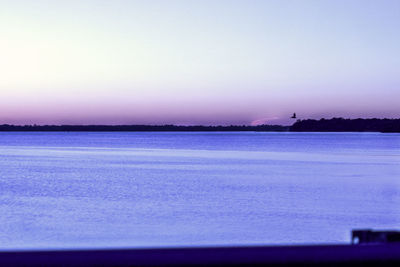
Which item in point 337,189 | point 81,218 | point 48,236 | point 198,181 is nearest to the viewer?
point 48,236

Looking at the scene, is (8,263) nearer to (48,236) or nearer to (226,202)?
(48,236)

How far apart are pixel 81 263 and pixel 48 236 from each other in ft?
52.4

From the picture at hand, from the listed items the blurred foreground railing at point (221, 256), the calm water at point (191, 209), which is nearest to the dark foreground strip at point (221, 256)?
the blurred foreground railing at point (221, 256)

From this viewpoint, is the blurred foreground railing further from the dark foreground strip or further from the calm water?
the calm water

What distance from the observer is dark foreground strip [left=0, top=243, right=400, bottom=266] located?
5.64 ft

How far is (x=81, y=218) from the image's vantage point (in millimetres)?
21172

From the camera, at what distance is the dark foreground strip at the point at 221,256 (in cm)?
172

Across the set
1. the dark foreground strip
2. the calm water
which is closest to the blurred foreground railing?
the dark foreground strip

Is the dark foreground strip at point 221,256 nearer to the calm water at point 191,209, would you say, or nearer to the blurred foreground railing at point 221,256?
the blurred foreground railing at point 221,256

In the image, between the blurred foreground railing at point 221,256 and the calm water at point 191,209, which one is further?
the calm water at point 191,209

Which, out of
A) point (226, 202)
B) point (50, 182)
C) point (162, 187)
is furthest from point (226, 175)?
point (226, 202)

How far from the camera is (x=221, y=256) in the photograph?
5.88ft

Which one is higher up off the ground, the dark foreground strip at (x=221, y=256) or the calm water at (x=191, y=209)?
the dark foreground strip at (x=221, y=256)

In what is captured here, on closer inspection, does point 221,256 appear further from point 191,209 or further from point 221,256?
point 191,209
